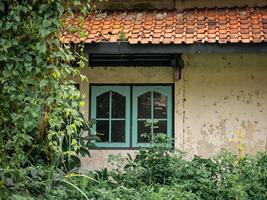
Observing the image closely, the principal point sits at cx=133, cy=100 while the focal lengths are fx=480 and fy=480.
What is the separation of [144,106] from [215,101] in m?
1.20

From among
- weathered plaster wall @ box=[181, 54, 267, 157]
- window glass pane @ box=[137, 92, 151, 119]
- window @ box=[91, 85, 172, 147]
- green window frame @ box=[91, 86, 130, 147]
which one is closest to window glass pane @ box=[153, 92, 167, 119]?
window @ box=[91, 85, 172, 147]

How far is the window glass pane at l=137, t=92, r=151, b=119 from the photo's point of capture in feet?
26.8

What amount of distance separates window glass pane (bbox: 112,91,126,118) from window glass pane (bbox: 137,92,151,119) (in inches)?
10.8

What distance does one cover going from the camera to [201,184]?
19.1 feet

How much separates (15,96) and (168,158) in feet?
9.74

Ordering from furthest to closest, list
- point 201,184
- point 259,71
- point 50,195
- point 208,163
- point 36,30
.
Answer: point 259,71 → point 208,163 → point 201,184 → point 50,195 → point 36,30

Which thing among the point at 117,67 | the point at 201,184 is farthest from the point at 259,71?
the point at 201,184

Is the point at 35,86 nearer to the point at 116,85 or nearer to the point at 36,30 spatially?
the point at 36,30

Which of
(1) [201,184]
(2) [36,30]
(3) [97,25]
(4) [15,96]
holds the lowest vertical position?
(1) [201,184]

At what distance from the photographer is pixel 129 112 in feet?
26.8

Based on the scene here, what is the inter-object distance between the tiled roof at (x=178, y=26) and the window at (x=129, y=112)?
1037mm

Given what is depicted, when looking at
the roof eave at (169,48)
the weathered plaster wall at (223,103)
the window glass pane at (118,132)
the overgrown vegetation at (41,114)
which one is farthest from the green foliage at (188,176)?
the window glass pane at (118,132)

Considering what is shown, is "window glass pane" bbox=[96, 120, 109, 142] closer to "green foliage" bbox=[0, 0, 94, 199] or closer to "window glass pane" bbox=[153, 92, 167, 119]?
"window glass pane" bbox=[153, 92, 167, 119]

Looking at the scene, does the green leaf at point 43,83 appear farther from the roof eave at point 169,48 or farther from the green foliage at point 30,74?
the roof eave at point 169,48
